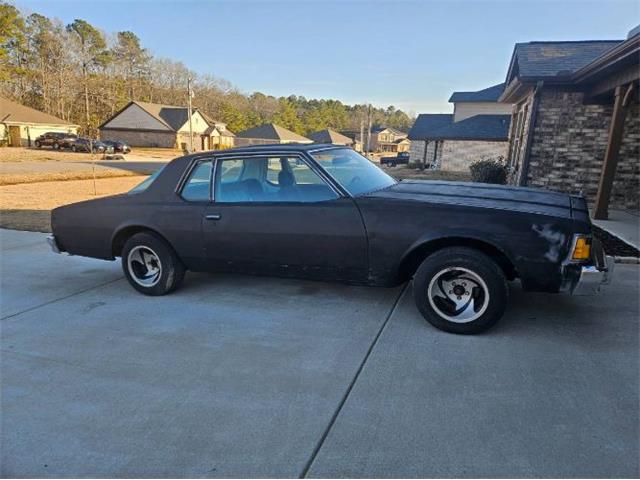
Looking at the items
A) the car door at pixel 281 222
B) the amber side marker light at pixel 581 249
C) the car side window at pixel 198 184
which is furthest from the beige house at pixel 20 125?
the amber side marker light at pixel 581 249

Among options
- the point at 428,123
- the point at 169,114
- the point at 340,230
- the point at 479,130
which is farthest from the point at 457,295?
the point at 169,114

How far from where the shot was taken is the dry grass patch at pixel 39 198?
8.52 metres

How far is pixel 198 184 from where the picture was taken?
Result: 4.41 metres

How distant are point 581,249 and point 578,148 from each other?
920 centimetres

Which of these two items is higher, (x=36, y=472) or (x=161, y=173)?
(x=161, y=173)

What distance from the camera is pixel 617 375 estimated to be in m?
2.91

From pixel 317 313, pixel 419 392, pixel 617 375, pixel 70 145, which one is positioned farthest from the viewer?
pixel 70 145

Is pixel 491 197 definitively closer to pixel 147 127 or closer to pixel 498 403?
pixel 498 403

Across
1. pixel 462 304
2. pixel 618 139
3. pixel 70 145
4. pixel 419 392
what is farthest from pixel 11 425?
pixel 70 145

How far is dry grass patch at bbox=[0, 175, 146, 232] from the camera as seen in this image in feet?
27.9

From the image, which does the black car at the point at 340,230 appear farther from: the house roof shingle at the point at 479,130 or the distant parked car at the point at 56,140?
the distant parked car at the point at 56,140

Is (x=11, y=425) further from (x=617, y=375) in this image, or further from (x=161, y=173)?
(x=617, y=375)

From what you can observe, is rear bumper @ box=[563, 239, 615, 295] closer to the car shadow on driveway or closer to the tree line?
the car shadow on driveway

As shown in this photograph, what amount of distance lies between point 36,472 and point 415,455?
1836mm
